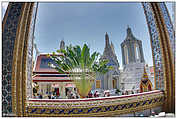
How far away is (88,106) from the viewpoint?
2453 millimetres

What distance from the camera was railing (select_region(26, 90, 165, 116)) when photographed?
237 cm

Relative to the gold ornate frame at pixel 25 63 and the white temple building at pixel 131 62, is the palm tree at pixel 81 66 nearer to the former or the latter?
the gold ornate frame at pixel 25 63

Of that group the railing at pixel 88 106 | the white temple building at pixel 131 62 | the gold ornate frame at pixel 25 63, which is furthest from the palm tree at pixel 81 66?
the white temple building at pixel 131 62

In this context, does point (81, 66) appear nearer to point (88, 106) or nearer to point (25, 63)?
point (88, 106)

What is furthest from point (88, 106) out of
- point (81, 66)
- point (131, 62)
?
point (131, 62)

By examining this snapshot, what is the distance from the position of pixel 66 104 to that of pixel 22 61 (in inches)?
46.0

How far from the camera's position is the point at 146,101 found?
2.70m

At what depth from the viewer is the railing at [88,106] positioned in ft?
7.78

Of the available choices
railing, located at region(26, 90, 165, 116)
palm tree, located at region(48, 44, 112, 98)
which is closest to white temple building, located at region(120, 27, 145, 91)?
palm tree, located at region(48, 44, 112, 98)

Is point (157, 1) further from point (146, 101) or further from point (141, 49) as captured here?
point (141, 49)

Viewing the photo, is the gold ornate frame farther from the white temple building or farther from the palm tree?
the white temple building

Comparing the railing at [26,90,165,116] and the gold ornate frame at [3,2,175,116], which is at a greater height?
the gold ornate frame at [3,2,175,116]

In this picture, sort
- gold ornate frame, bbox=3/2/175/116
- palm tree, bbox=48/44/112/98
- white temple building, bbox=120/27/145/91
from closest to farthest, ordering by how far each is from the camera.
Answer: gold ornate frame, bbox=3/2/175/116
palm tree, bbox=48/44/112/98
white temple building, bbox=120/27/145/91

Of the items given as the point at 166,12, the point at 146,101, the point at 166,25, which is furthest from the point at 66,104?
the point at 166,12
